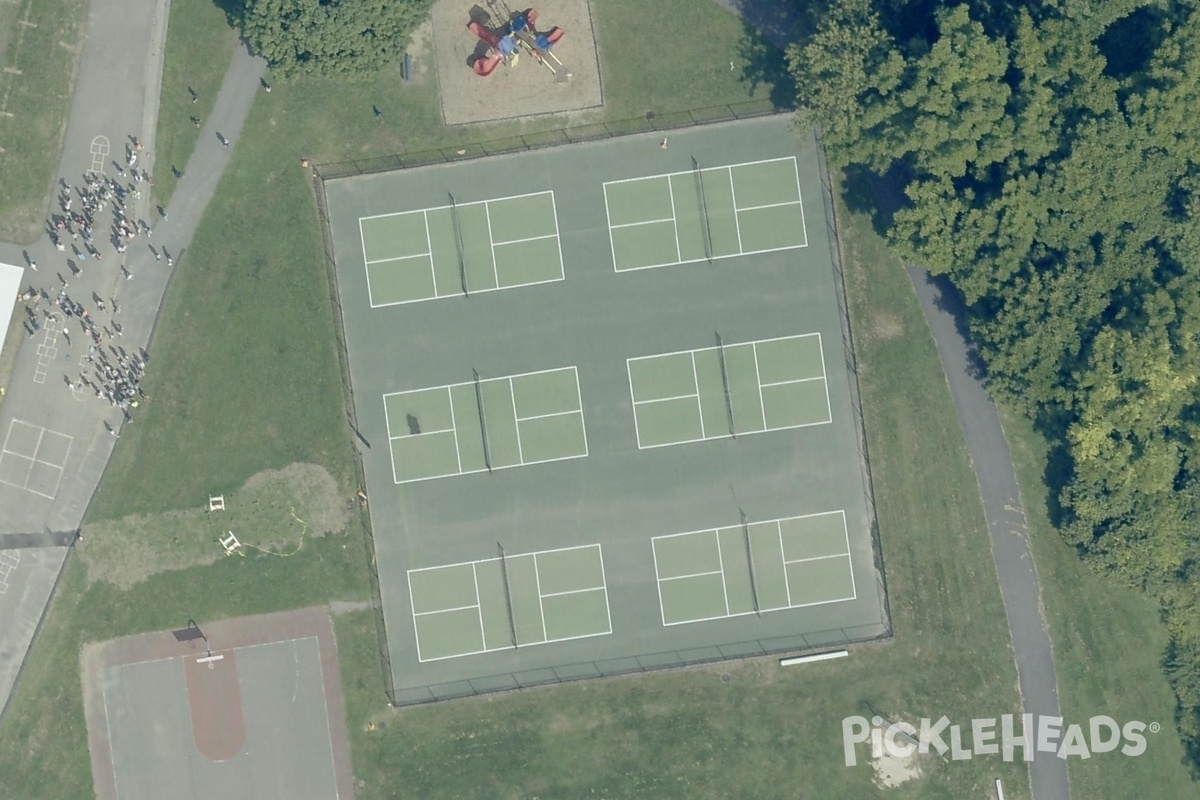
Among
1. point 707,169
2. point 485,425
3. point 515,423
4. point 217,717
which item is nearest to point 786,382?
point 707,169

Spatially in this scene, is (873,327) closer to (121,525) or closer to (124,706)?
(121,525)

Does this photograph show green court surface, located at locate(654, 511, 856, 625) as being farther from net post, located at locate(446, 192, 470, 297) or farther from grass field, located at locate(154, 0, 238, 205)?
grass field, located at locate(154, 0, 238, 205)

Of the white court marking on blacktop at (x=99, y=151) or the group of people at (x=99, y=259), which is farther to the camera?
the white court marking on blacktop at (x=99, y=151)

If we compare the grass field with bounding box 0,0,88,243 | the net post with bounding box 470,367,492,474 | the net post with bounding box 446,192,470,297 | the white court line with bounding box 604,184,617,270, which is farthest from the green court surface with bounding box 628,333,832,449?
the grass field with bounding box 0,0,88,243

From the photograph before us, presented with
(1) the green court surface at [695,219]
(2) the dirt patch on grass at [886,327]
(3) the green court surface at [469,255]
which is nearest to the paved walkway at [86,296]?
(3) the green court surface at [469,255]

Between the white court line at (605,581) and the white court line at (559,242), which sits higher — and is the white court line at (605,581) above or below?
below

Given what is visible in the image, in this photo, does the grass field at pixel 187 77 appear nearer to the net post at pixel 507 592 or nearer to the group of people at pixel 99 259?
the group of people at pixel 99 259
